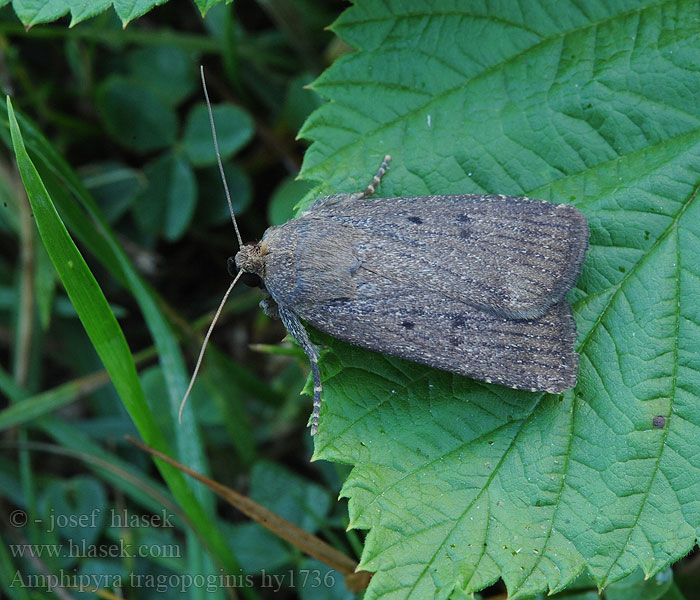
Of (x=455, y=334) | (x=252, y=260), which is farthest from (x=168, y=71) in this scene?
(x=455, y=334)

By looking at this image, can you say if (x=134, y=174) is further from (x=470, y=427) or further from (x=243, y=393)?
(x=470, y=427)

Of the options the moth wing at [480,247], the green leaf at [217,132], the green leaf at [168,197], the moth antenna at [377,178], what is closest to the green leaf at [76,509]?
the green leaf at [168,197]

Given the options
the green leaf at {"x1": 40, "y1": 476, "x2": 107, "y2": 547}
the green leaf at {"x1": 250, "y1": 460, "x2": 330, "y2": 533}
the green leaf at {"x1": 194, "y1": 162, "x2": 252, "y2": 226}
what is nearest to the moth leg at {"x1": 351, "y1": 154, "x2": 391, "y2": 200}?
the green leaf at {"x1": 194, "y1": 162, "x2": 252, "y2": 226}

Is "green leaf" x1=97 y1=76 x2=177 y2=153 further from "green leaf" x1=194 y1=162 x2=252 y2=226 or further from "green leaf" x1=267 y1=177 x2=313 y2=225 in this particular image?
"green leaf" x1=267 y1=177 x2=313 y2=225

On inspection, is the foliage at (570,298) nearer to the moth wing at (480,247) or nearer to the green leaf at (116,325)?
the green leaf at (116,325)

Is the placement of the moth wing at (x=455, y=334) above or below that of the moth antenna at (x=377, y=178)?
below

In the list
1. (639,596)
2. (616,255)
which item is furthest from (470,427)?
(639,596)
